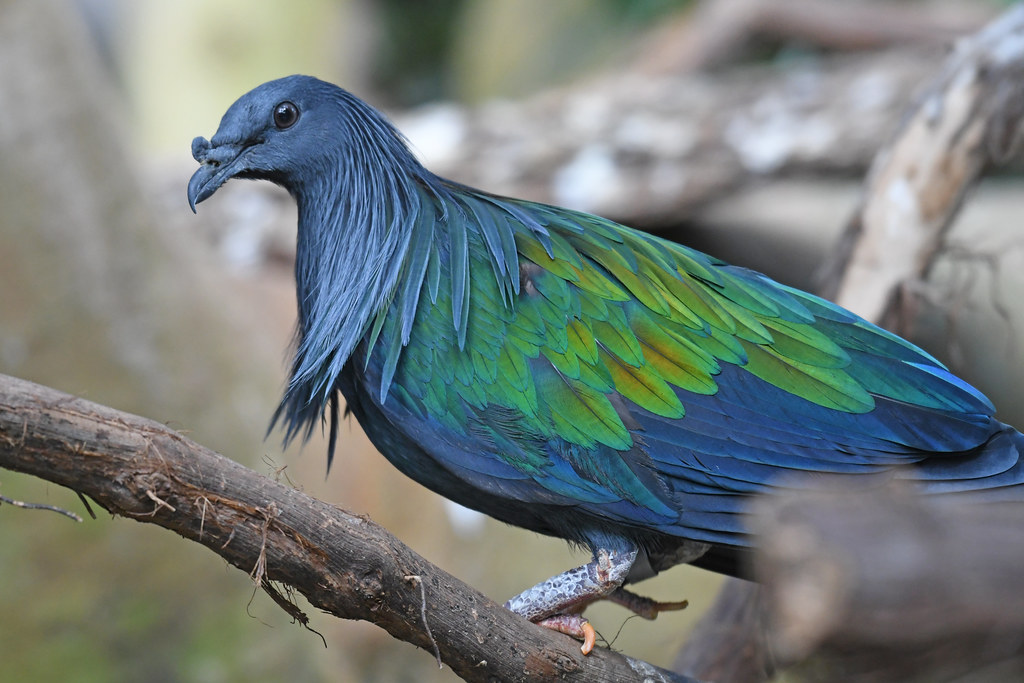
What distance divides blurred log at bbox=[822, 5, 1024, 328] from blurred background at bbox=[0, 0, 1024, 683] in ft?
0.40

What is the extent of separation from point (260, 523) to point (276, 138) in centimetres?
105

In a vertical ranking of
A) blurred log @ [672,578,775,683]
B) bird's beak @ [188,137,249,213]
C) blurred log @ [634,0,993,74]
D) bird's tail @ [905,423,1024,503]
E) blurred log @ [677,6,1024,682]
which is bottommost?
blurred log @ [672,578,775,683]

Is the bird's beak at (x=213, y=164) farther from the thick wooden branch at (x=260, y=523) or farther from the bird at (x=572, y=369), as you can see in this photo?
the thick wooden branch at (x=260, y=523)

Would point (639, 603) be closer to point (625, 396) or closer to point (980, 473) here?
point (625, 396)

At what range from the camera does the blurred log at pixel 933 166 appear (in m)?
3.39

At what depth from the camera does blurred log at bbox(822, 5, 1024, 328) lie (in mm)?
3395

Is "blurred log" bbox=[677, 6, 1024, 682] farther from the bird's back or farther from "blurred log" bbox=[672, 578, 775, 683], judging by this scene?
the bird's back

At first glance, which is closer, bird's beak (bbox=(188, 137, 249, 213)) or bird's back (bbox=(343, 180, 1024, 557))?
bird's back (bbox=(343, 180, 1024, 557))

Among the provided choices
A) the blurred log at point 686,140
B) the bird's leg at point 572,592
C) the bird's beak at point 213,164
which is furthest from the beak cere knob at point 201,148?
the blurred log at point 686,140

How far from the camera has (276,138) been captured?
234cm

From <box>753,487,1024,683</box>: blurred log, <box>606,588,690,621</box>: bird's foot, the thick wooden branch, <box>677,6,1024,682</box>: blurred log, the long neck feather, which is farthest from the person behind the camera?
<box>677,6,1024,682</box>: blurred log

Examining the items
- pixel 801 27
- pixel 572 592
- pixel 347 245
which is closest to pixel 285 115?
pixel 347 245

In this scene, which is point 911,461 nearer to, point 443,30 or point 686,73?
point 686,73

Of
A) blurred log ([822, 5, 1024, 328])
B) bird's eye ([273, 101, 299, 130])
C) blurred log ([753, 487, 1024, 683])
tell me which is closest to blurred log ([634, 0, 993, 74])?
blurred log ([822, 5, 1024, 328])
